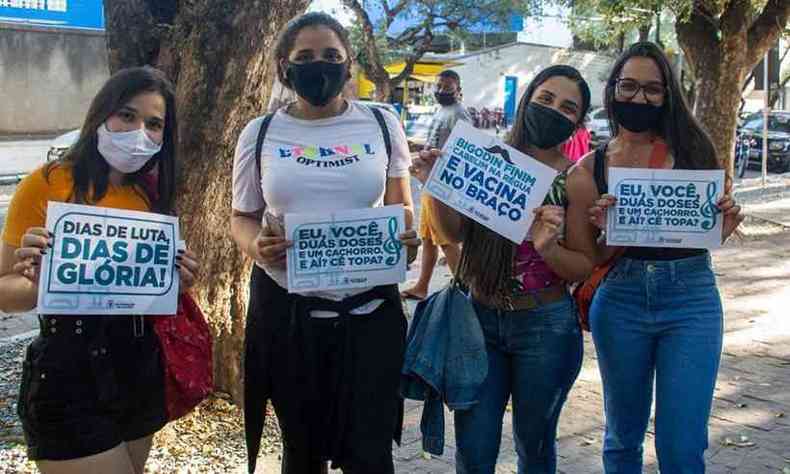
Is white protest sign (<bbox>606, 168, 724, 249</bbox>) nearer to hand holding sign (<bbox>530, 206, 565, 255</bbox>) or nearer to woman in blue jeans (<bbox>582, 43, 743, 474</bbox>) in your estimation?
woman in blue jeans (<bbox>582, 43, 743, 474</bbox>)

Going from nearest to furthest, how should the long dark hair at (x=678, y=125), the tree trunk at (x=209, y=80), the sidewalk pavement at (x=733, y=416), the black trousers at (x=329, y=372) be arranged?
1. the black trousers at (x=329, y=372)
2. the long dark hair at (x=678, y=125)
3. the tree trunk at (x=209, y=80)
4. the sidewalk pavement at (x=733, y=416)

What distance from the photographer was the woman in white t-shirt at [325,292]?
302cm

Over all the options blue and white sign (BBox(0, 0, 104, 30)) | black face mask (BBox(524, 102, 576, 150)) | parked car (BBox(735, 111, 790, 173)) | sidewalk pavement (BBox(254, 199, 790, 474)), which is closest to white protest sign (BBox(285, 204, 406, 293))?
black face mask (BBox(524, 102, 576, 150))

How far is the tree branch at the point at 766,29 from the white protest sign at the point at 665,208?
969 centimetres

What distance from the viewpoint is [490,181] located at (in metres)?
3.17

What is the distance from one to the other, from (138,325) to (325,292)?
0.65 meters

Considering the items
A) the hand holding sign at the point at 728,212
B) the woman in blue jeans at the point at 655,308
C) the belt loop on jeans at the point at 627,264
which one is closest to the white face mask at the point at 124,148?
the woman in blue jeans at the point at 655,308

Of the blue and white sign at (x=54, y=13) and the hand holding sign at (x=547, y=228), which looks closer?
the hand holding sign at (x=547, y=228)

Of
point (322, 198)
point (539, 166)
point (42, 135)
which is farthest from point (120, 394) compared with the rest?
point (42, 135)

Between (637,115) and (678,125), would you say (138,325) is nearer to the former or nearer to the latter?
(637,115)

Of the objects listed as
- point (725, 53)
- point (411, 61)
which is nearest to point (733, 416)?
point (725, 53)

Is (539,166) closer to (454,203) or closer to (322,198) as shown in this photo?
(454,203)

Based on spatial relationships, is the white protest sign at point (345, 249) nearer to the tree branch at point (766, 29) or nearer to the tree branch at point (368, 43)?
the tree branch at point (766, 29)

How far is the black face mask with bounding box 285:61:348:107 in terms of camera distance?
10.1 ft
